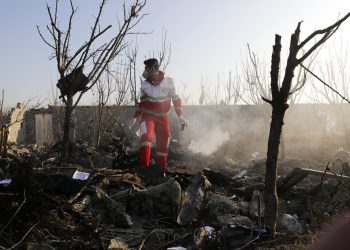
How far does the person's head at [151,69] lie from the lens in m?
6.49

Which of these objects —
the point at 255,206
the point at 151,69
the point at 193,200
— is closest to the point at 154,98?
the point at 151,69

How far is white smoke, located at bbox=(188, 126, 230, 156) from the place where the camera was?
13.6m

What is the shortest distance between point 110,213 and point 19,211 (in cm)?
87

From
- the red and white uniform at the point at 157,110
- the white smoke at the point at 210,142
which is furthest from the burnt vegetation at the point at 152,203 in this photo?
the white smoke at the point at 210,142

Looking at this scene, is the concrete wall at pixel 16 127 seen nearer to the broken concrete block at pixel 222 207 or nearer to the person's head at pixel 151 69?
the person's head at pixel 151 69

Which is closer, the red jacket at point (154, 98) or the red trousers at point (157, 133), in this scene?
the red trousers at point (157, 133)

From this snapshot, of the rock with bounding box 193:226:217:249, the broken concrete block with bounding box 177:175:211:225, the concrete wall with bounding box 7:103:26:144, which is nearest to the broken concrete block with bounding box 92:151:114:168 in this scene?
the broken concrete block with bounding box 177:175:211:225

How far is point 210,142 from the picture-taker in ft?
51.9

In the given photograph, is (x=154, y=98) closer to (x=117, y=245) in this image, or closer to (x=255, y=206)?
(x=255, y=206)

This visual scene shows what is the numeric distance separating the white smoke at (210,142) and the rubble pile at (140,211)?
309 inches

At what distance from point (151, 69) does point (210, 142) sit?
9571mm

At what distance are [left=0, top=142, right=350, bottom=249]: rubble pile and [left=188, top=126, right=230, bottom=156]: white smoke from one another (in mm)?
7849

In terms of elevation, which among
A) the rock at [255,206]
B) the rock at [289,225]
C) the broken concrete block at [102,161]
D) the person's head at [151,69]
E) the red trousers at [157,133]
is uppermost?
the person's head at [151,69]

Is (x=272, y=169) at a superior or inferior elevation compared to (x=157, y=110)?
inferior
